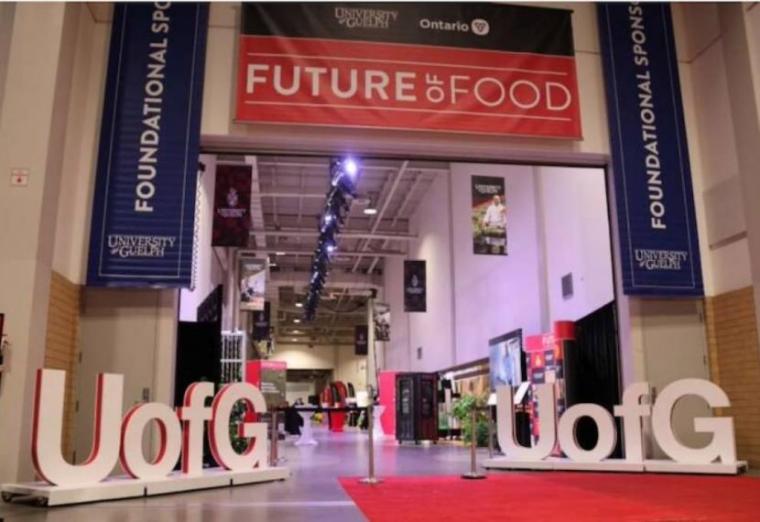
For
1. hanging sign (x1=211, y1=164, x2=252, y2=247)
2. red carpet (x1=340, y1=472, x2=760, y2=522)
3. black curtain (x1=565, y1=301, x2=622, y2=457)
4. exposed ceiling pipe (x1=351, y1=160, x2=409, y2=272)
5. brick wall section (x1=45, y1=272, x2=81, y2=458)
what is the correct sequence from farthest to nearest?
exposed ceiling pipe (x1=351, y1=160, x2=409, y2=272), hanging sign (x1=211, y1=164, x2=252, y2=247), black curtain (x1=565, y1=301, x2=622, y2=457), brick wall section (x1=45, y1=272, x2=81, y2=458), red carpet (x1=340, y1=472, x2=760, y2=522)

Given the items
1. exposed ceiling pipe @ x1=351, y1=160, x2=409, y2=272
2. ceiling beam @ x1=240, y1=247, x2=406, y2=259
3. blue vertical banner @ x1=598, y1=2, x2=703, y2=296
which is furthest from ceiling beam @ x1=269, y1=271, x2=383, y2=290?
blue vertical banner @ x1=598, y1=2, x2=703, y2=296

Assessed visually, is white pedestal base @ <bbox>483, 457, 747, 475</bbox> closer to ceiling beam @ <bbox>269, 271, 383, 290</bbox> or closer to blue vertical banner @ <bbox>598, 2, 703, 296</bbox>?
blue vertical banner @ <bbox>598, 2, 703, 296</bbox>

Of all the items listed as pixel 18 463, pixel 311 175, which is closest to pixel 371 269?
pixel 311 175

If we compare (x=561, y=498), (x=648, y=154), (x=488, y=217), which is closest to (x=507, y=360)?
(x=488, y=217)

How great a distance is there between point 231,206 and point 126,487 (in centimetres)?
670

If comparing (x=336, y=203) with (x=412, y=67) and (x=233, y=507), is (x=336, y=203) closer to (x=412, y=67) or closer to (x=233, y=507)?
(x=412, y=67)

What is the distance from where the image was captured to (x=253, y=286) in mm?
16516

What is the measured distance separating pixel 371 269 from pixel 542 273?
54.4 ft

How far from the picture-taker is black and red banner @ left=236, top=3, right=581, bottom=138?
7.21 m

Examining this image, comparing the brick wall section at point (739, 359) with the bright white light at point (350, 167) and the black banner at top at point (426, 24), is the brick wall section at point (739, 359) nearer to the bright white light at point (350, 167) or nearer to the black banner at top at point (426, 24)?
the black banner at top at point (426, 24)

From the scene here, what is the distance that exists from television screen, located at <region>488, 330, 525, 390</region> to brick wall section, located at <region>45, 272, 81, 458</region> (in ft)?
23.3

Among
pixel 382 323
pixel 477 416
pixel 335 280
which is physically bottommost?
pixel 477 416

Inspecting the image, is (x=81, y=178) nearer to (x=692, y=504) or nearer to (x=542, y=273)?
(x=692, y=504)

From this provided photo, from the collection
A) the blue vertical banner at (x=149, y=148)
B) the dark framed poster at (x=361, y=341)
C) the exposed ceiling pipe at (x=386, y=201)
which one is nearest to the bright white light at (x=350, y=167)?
the exposed ceiling pipe at (x=386, y=201)
